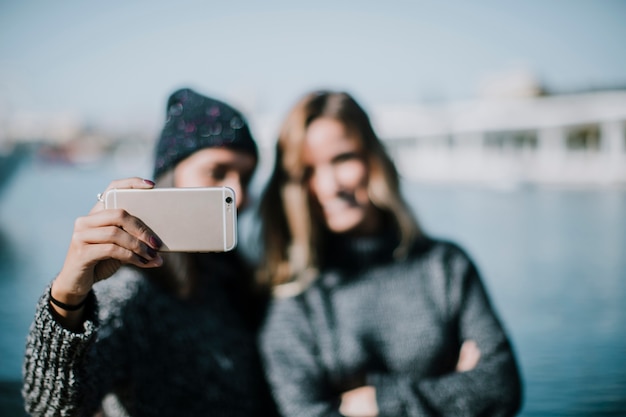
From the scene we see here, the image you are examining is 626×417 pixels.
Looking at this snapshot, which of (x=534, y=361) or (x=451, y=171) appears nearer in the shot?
(x=534, y=361)

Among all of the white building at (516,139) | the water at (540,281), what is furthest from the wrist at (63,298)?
the white building at (516,139)

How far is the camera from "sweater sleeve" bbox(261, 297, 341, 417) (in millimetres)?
1634

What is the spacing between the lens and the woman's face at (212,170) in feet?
5.05

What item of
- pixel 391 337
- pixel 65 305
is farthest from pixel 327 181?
pixel 65 305

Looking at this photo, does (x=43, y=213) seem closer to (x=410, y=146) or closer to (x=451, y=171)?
(x=451, y=171)

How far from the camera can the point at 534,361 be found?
14.2ft

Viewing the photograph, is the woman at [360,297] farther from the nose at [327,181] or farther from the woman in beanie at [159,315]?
the woman in beanie at [159,315]

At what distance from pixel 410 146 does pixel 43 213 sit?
25.5m

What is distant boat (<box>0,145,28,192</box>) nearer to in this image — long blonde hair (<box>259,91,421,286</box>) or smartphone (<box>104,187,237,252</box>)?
long blonde hair (<box>259,91,421,286</box>)

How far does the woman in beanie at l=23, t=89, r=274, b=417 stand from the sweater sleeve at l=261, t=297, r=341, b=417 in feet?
0.15

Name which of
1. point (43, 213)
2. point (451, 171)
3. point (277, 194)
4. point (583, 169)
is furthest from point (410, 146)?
point (277, 194)

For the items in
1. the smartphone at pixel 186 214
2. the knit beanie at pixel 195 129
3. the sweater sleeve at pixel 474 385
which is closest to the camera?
the smartphone at pixel 186 214

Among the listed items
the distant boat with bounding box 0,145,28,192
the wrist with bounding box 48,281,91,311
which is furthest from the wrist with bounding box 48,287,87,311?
the distant boat with bounding box 0,145,28,192

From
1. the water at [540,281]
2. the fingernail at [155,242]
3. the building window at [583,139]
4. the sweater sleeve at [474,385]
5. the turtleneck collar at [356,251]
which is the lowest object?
the water at [540,281]
